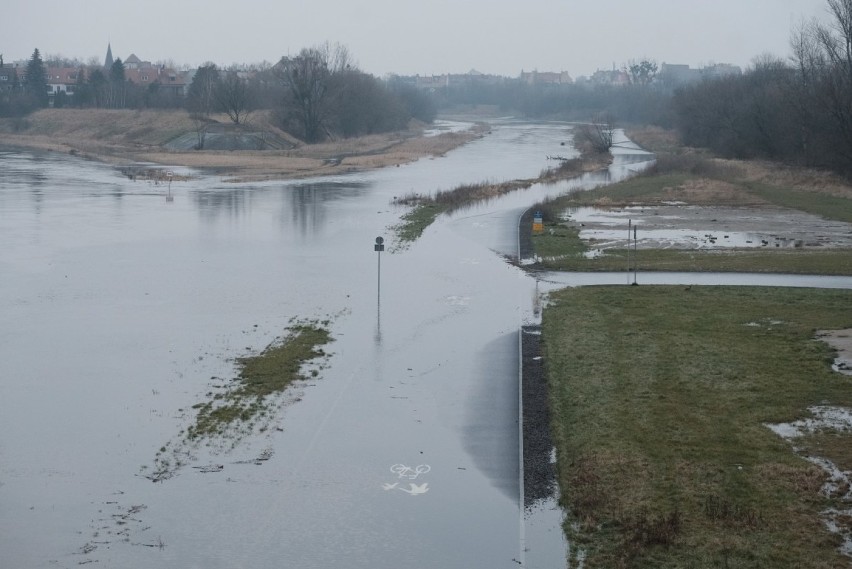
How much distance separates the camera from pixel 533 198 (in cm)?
5625

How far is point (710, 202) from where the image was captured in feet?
175

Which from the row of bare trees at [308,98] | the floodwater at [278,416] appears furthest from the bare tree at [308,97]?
the floodwater at [278,416]

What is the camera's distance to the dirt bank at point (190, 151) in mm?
80188

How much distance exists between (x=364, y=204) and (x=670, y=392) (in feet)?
119

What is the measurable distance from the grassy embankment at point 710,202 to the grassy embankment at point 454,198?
4.62 m

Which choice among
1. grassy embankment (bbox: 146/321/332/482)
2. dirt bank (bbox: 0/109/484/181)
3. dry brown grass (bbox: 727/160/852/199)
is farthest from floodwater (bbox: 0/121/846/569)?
dirt bank (bbox: 0/109/484/181)

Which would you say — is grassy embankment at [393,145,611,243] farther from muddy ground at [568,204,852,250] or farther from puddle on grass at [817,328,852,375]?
puddle on grass at [817,328,852,375]

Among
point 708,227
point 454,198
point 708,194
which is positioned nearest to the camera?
point 708,227

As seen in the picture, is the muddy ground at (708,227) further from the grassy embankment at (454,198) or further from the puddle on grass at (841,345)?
the puddle on grass at (841,345)

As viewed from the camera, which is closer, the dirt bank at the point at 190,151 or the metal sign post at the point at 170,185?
the metal sign post at the point at 170,185

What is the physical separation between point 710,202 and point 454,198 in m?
13.4

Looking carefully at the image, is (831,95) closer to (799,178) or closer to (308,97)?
(799,178)

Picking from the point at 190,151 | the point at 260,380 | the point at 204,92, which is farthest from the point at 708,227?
the point at 204,92

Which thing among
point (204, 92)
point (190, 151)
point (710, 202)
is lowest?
point (710, 202)
